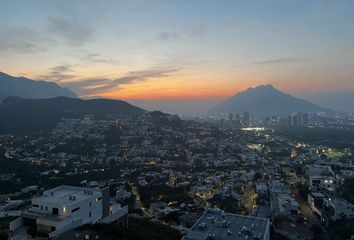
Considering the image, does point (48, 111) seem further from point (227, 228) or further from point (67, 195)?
point (227, 228)

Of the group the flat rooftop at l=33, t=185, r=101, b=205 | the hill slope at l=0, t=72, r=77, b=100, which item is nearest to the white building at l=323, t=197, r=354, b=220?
the flat rooftop at l=33, t=185, r=101, b=205

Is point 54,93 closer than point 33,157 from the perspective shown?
No

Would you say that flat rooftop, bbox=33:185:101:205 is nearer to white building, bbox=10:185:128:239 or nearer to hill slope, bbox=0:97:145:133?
white building, bbox=10:185:128:239

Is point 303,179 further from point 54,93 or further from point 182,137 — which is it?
point 54,93

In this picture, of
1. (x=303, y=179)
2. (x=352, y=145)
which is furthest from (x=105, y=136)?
(x=352, y=145)

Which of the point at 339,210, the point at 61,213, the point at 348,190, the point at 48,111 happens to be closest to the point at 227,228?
the point at 61,213

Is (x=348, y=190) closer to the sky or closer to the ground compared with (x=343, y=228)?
closer to the sky
